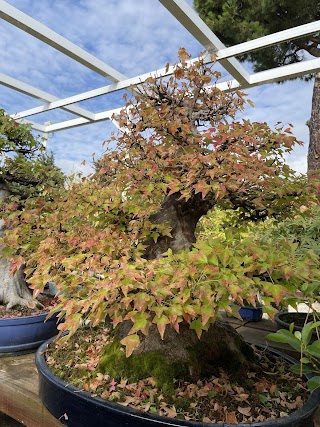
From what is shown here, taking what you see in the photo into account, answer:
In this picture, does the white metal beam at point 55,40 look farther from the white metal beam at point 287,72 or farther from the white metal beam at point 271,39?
the white metal beam at point 287,72

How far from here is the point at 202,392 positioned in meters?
0.92

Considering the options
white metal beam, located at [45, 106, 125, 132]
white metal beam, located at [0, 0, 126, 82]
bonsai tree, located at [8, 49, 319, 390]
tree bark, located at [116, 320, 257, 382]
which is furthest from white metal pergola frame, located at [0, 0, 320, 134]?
tree bark, located at [116, 320, 257, 382]

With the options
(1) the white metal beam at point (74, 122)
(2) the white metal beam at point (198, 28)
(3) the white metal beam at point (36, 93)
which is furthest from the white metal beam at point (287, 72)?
(3) the white metal beam at point (36, 93)

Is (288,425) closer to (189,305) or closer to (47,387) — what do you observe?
(189,305)

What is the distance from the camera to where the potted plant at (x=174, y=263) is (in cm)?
78

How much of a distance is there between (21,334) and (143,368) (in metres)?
0.73

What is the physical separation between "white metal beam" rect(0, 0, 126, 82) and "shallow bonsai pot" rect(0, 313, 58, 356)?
211 cm

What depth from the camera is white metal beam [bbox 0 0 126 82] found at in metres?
2.49

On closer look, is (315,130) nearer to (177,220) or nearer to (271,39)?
(271,39)

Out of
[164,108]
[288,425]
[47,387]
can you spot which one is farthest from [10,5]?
[288,425]

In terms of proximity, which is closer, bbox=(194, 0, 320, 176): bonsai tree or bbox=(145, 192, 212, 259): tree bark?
bbox=(145, 192, 212, 259): tree bark

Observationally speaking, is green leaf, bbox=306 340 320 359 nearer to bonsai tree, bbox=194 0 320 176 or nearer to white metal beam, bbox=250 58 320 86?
white metal beam, bbox=250 58 320 86

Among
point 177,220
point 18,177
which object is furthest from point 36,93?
point 177,220

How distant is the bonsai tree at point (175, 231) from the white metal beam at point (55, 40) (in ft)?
6.23
